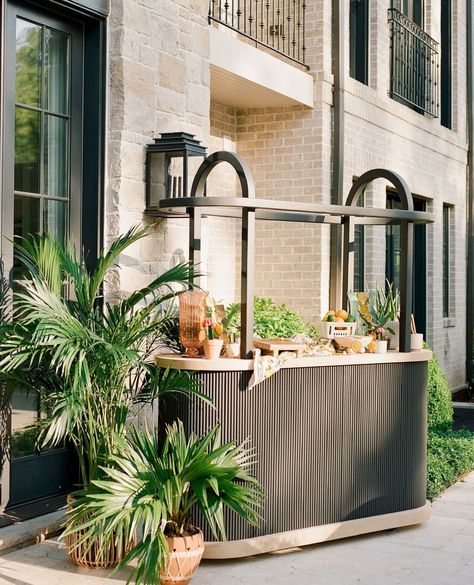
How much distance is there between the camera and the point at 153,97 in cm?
605

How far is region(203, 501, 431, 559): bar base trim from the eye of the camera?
480cm

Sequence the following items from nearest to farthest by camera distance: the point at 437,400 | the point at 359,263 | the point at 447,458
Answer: the point at 447,458
the point at 437,400
the point at 359,263

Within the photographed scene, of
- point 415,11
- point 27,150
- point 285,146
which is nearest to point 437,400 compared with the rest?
point 285,146

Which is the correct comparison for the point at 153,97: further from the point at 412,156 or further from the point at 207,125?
the point at 412,156

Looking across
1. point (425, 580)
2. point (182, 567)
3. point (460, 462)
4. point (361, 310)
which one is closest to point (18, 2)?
point (361, 310)

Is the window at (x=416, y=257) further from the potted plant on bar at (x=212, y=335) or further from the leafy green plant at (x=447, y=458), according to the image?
the potted plant on bar at (x=212, y=335)

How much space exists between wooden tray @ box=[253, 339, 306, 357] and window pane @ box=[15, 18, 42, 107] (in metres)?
2.00

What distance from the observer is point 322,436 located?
5148 mm

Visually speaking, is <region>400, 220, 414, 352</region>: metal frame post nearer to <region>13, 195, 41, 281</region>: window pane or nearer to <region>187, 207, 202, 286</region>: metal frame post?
<region>187, 207, 202, 286</region>: metal frame post

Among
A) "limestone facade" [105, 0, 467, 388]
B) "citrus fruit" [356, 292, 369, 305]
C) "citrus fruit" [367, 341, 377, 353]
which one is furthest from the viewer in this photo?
"citrus fruit" [356, 292, 369, 305]

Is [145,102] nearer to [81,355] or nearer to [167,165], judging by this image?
[167,165]

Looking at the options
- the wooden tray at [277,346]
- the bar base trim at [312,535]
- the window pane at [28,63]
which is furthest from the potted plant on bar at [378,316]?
the window pane at [28,63]

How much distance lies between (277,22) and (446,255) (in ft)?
17.4

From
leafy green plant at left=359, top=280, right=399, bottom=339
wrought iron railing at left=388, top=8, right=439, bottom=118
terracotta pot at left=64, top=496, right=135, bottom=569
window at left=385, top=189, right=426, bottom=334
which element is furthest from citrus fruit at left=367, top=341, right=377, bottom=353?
wrought iron railing at left=388, top=8, right=439, bottom=118
